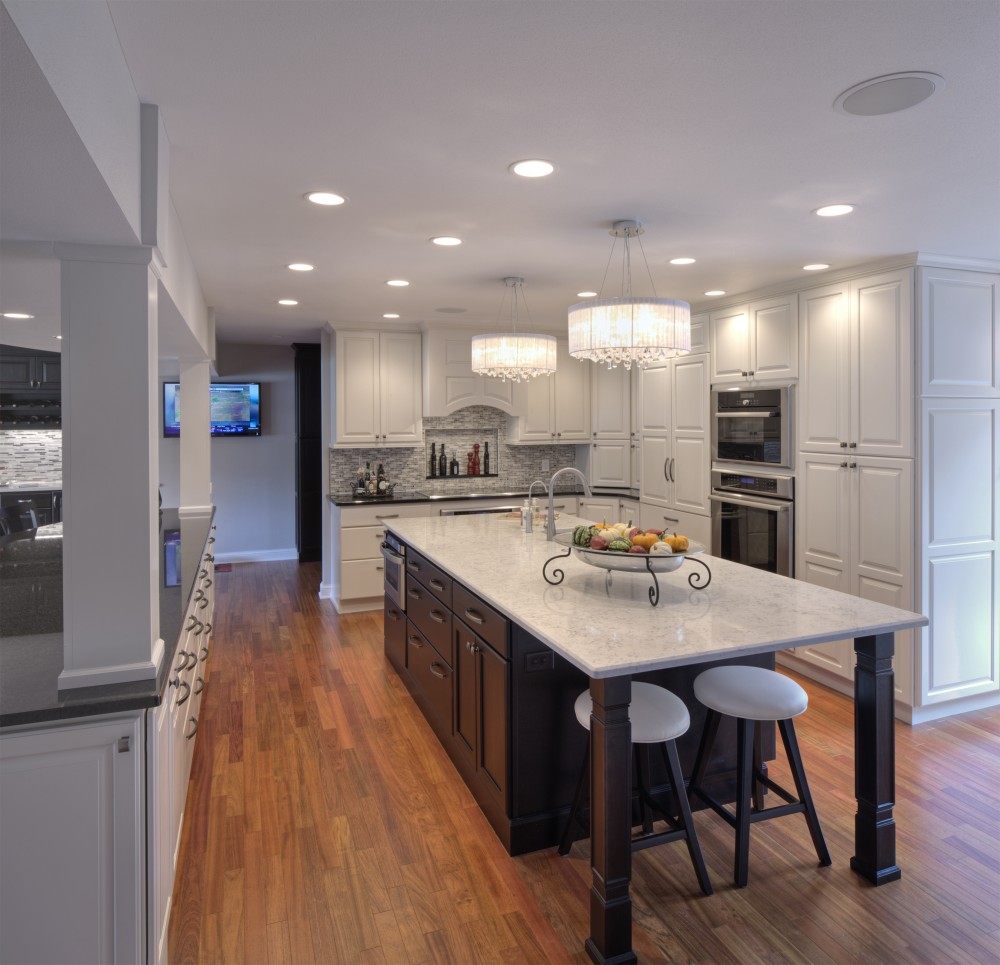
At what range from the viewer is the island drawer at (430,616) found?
10.7 feet

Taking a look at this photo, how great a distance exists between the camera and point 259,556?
815cm

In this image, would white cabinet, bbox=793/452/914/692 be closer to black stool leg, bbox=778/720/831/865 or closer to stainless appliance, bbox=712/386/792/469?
stainless appliance, bbox=712/386/792/469

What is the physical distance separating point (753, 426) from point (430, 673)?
2570 millimetres

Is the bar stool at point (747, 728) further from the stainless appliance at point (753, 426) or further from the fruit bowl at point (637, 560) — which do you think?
the stainless appliance at point (753, 426)

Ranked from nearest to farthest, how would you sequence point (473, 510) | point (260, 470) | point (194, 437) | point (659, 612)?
point (659, 612), point (194, 437), point (473, 510), point (260, 470)

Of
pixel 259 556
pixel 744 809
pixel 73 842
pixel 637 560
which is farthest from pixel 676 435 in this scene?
pixel 259 556

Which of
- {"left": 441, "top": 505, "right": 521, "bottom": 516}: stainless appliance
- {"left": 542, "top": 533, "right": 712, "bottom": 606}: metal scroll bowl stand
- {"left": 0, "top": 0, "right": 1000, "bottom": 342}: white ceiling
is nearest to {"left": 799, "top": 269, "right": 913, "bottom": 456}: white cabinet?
{"left": 0, "top": 0, "right": 1000, "bottom": 342}: white ceiling

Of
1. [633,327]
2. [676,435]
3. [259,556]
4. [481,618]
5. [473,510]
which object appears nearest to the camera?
[481,618]

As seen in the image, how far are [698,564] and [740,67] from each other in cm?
204

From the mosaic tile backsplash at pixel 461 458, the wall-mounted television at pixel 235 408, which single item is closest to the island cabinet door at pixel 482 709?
the mosaic tile backsplash at pixel 461 458

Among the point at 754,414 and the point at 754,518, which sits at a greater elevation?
the point at 754,414

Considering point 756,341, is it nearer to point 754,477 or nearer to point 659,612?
point 754,477

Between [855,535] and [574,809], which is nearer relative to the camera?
[574,809]

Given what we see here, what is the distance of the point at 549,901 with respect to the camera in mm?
2283
